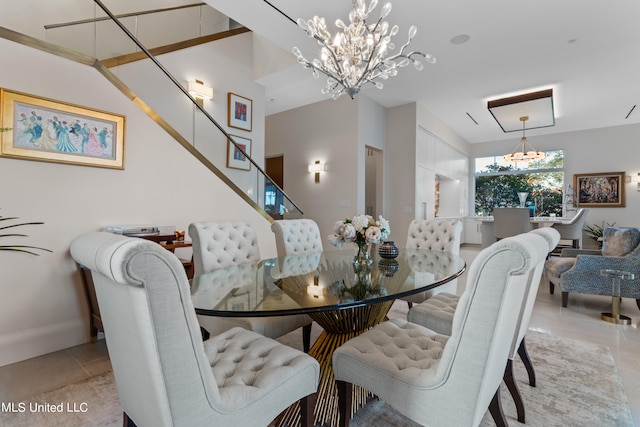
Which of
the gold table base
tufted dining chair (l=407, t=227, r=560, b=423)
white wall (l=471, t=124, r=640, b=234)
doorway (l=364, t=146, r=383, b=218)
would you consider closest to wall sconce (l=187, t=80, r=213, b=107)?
doorway (l=364, t=146, r=383, b=218)

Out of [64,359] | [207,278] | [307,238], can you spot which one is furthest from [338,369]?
[64,359]

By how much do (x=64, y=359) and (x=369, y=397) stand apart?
6.99 ft

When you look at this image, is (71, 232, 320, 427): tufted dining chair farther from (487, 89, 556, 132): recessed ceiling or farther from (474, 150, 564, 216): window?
(474, 150, 564, 216): window

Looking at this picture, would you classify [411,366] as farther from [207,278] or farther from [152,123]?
[152,123]

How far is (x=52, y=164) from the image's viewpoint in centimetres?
227

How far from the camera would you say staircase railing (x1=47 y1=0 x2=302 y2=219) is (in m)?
2.82

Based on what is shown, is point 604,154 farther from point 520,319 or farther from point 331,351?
point 331,351

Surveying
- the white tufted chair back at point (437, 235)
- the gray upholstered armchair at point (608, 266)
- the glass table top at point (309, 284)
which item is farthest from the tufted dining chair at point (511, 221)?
the glass table top at point (309, 284)

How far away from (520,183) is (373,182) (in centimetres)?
464

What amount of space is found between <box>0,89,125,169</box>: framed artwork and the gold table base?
2.18 m

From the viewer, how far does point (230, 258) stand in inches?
89.9

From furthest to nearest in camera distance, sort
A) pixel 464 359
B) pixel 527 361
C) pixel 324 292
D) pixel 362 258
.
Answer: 1. pixel 362 258
2. pixel 527 361
3. pixel 324 292
4. pixel 464 359

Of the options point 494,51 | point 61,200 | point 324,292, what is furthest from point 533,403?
point 494,51

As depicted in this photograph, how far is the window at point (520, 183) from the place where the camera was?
7910 mm
